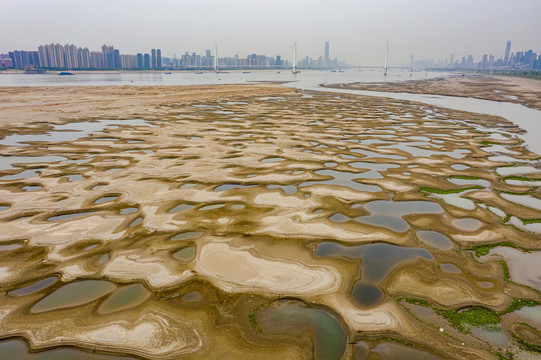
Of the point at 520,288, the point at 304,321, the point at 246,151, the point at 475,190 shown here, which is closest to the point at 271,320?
the point at 304,321

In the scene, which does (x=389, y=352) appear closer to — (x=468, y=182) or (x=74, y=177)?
(x=468, y=182)

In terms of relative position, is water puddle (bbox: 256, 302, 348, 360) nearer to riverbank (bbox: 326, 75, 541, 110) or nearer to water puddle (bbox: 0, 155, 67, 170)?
water puddle (bbox: 0, 155, 67, 170)

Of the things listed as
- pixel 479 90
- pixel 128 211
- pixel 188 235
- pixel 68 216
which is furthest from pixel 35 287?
pixel 479 90

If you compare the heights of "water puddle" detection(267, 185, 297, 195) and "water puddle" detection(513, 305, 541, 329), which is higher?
"water puddle" detection(267, 185, 297, 195)

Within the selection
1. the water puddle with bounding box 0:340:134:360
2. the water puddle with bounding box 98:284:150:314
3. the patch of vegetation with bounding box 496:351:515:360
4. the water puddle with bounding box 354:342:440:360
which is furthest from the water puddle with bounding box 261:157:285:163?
the patch of vegetation with bounding box 496:351:515:360

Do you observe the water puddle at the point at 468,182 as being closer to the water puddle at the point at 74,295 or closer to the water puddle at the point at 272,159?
the water puddle at the point at 272,159

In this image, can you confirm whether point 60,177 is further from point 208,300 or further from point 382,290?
point 382,290

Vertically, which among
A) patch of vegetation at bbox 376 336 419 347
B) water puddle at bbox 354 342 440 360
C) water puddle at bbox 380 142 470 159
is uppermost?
water puddle at bbox 380 142 470 159
